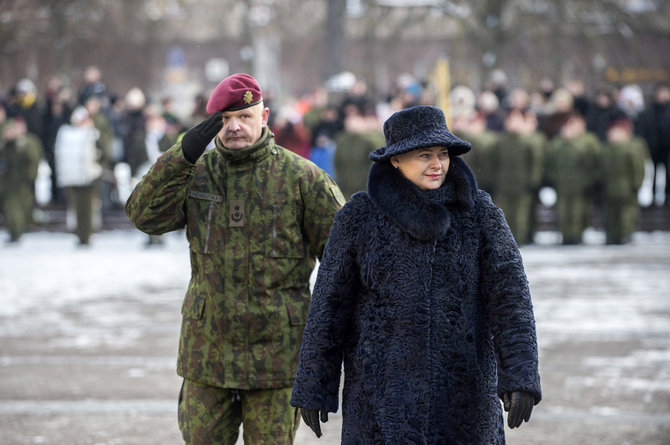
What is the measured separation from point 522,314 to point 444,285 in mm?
270

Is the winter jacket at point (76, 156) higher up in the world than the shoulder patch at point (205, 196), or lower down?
lower down

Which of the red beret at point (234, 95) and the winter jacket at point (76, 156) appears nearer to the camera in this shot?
the red beret at point (234, 95)

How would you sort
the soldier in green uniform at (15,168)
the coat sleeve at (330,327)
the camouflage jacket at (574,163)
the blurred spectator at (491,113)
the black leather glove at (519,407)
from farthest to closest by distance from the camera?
the blurred spectator at (491,113)
the soldier in green uniform at (15,168)
the camouflage jacket at (574,163)
the coat sleeve at (330,327)
the black leather glove at (519,407)

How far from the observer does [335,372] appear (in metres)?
4.18

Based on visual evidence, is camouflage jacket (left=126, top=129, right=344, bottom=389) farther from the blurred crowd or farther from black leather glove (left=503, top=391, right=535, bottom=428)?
the blurred crowd

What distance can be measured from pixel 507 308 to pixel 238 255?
1.36 meters

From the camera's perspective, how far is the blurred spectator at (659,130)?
64.5ft

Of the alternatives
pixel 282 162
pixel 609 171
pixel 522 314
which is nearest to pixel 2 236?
pixel 609 171

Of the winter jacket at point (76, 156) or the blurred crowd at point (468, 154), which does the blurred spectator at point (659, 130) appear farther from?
the winter jacket at point (76, 156)

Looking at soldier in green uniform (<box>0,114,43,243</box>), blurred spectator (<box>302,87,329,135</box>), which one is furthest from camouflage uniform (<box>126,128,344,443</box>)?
blurred spectator (<box>302,87,329,135</box>)

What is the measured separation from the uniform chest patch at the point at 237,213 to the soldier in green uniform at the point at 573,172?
13.3m

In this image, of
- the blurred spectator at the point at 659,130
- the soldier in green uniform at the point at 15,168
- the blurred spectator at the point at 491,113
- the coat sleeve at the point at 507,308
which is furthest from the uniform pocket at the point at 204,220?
the blurred spectator at the point at 659,130

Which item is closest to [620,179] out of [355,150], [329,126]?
[355,150]

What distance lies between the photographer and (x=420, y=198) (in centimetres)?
409
